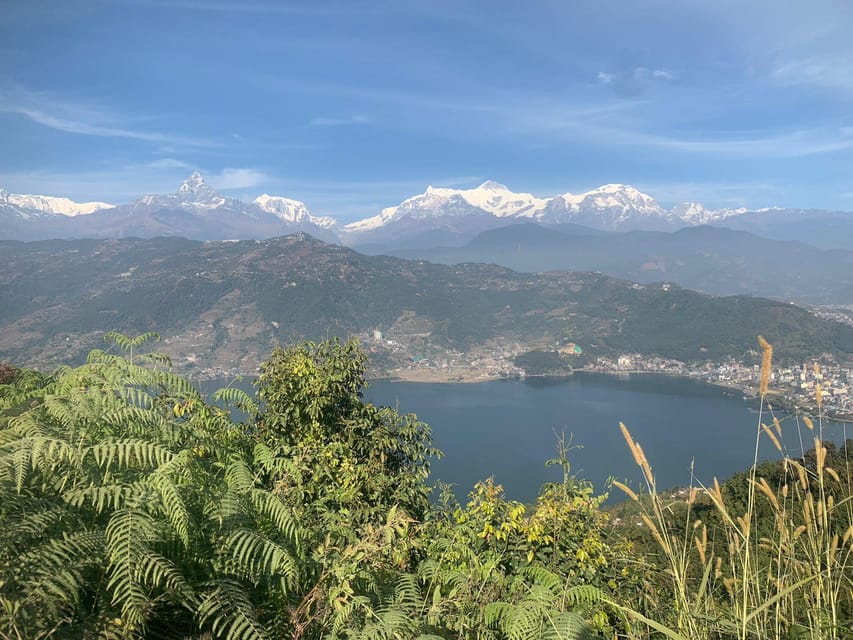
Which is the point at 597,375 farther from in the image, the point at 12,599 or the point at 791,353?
the point at 12,599

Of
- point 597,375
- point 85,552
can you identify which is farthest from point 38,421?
point 597,375

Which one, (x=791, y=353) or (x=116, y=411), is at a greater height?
(x=116, y=411)

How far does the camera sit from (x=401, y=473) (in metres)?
4.62

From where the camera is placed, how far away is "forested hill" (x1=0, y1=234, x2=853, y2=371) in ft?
300

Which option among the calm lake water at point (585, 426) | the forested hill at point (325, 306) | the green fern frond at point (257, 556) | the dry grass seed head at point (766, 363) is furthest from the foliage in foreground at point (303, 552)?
the forested hill at point (325, 306)

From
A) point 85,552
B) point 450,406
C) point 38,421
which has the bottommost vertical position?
point 450,406

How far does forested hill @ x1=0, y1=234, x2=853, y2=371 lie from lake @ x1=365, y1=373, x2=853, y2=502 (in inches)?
892

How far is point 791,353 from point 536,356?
39.7m

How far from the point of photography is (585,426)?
50.9m

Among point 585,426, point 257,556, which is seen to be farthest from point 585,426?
point 257,556

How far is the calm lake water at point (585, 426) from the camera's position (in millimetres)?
37906

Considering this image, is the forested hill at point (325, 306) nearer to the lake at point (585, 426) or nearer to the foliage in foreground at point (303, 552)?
the lake at point (585, 426)

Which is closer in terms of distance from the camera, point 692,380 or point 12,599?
point 12,599

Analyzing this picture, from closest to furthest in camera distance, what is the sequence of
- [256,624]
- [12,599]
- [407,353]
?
[12,599] < [256,624] < [407,353]
